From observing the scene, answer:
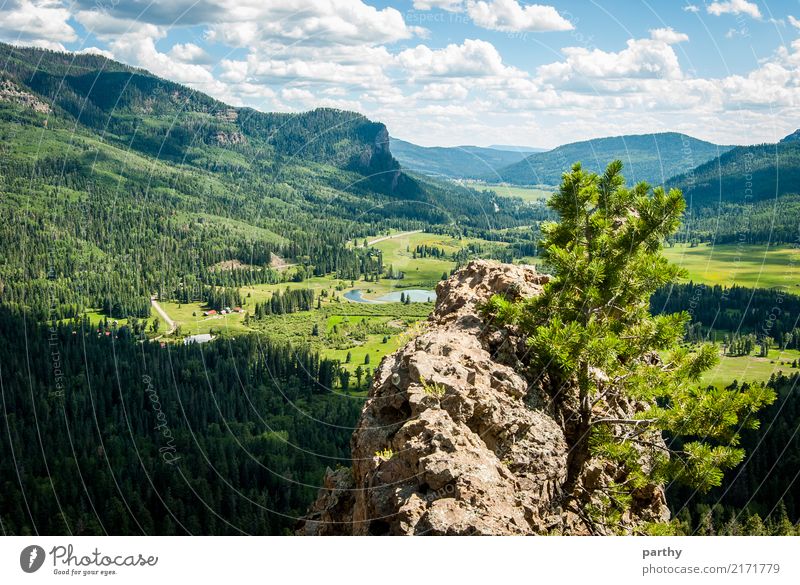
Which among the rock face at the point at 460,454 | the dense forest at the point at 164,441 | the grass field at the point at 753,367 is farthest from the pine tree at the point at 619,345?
the grass field at the point at 753,367

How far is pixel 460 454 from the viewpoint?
54.0 ft

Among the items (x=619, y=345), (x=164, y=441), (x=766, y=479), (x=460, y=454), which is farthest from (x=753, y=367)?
(x=460, y=454)

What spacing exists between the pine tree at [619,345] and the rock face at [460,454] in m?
0.79

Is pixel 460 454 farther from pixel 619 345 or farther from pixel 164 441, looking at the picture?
pixel 164 441

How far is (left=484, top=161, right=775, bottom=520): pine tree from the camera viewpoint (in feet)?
67.7

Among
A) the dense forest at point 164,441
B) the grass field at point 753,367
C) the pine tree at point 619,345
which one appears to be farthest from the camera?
the grass field at point 753,367

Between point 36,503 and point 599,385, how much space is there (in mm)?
110645

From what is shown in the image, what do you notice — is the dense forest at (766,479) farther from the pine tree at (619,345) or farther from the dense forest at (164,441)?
the pine tree at (619,345)

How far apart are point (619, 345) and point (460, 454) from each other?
6810mm

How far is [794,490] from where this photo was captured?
4390 inches

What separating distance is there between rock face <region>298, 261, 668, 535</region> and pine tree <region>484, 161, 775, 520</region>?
0.79 metres

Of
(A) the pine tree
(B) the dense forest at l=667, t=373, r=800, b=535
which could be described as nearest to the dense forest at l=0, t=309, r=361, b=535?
(A) the pine tree

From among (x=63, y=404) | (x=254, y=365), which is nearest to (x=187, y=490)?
(x=63, y=404)

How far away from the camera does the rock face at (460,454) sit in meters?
15.6
